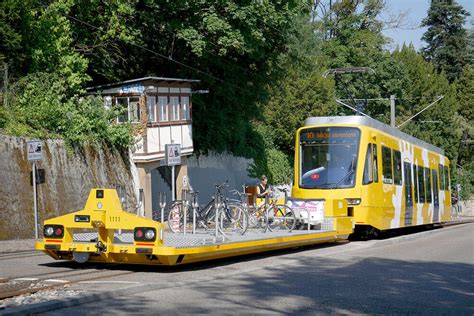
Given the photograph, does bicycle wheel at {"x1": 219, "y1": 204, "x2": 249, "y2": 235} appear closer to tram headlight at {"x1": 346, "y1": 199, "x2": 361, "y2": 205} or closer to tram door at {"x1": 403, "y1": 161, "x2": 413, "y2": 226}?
tram headlight at {"x1": 346, "y1": 199, "x2": 361, "y2": 205}

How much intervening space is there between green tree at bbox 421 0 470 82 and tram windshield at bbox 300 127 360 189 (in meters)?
66.1

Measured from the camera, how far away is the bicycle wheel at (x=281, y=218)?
19375 mm

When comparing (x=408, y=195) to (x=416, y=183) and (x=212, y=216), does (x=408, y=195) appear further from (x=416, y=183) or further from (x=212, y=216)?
(x=212, y=216)

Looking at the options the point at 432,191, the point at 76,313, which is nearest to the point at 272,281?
the point at 76,313

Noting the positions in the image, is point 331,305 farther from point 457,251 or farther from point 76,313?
point 457,251

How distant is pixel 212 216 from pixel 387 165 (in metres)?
8.43

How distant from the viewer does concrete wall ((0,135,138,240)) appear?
75.3 feet

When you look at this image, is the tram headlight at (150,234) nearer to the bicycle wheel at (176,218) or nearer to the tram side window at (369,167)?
the bicycle wheel at (176,218)

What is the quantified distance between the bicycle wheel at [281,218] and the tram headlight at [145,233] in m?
6.68

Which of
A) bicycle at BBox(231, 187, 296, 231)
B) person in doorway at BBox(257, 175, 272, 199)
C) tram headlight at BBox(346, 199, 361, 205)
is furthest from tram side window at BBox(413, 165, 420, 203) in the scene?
bicycle at BBox(231, 187, 296, 231)

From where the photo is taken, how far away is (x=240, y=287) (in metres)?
11.8

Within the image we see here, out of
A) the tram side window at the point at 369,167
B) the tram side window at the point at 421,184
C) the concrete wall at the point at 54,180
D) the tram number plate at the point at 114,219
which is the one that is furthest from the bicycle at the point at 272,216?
the tram side window at the point at 421,184

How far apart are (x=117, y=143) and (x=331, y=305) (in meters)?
20.7

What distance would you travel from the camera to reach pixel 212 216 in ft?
55.9
